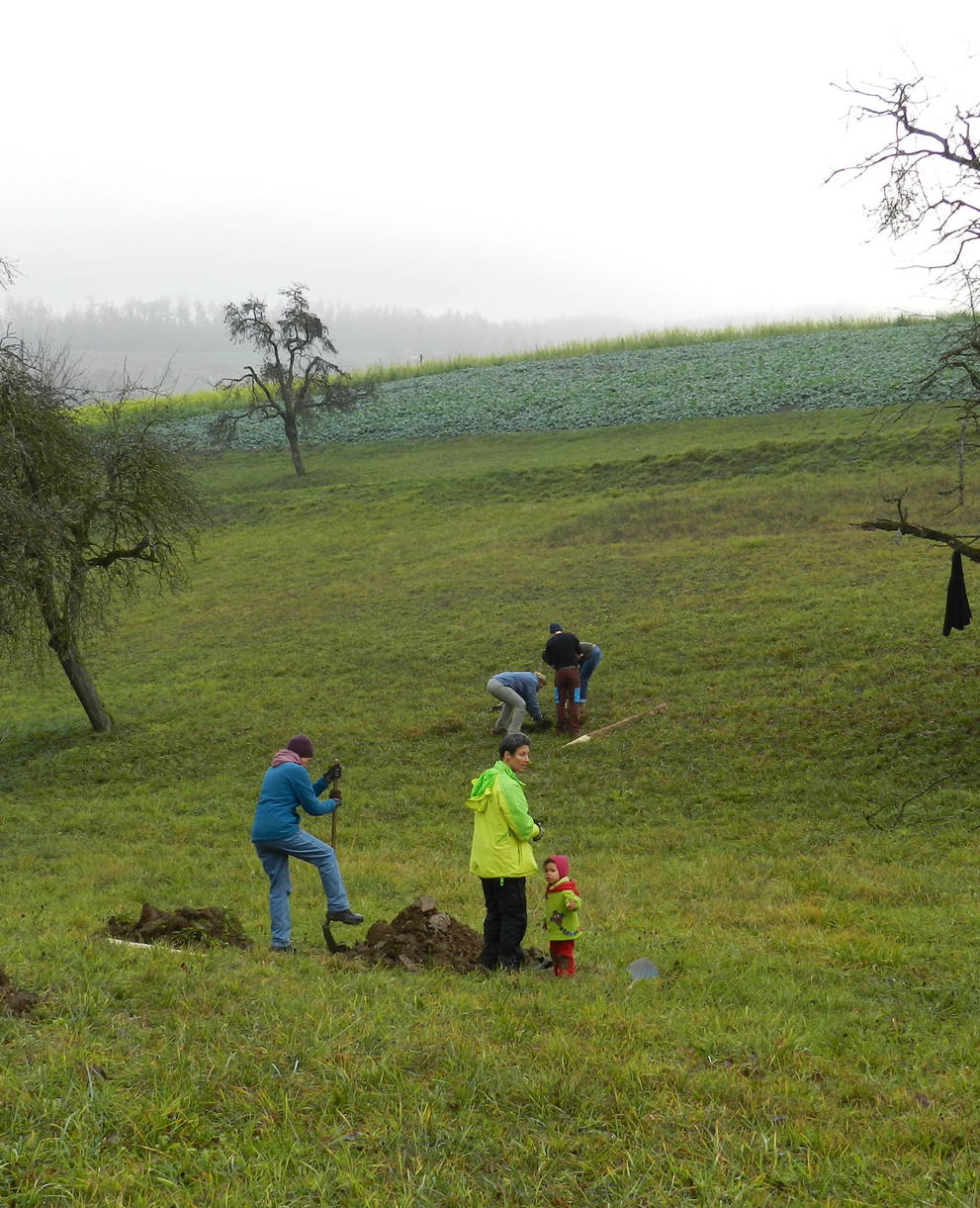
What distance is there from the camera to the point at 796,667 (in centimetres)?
1783

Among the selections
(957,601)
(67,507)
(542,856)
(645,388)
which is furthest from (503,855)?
(645,388)

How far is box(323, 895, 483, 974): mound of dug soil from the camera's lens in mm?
7594

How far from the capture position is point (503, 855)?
24.4ft

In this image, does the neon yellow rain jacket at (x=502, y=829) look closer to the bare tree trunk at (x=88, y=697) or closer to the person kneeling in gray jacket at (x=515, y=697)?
the person kneeling in gray jacket at (x=515, y=697)

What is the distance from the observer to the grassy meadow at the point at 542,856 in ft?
14.5

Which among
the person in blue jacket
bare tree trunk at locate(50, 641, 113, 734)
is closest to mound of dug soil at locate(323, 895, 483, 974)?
the person in blue jacket

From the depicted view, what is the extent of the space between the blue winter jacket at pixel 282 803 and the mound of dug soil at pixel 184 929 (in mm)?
743

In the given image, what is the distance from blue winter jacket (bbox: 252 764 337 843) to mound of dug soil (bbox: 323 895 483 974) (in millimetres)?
926

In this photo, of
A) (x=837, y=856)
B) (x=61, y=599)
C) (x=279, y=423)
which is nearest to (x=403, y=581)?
(x=61, y=599)

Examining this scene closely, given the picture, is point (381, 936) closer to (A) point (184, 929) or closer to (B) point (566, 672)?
(A) point (184, 929)

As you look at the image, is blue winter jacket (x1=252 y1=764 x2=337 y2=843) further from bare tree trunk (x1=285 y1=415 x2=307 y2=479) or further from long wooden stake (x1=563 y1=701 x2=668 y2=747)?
bare tree trunk (x1=285 y1=415 x2=307 y2=479)

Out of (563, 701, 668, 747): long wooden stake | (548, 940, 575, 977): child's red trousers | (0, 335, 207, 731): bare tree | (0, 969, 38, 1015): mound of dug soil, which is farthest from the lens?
(563, 701, 668, 747): long wooden stake

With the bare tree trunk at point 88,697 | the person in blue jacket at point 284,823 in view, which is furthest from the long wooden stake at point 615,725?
the bare tree trunk at point 88,697

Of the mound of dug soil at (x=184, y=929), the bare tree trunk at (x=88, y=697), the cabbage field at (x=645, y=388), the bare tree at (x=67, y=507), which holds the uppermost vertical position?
the cabbage field at (x=645, y=388)
